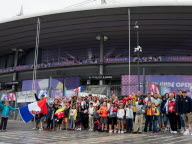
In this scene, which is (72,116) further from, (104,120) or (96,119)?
(104,120)

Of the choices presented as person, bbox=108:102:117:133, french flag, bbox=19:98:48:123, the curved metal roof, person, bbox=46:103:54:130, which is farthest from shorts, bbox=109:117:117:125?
the curved metal roof

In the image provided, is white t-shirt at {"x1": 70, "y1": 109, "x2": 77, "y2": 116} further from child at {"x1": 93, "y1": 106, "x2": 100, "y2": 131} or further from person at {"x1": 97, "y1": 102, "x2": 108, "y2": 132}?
person at {"x1": 97, "y1": 102, "x2": 108, "y2": 132}

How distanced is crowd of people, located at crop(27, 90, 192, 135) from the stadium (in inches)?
473

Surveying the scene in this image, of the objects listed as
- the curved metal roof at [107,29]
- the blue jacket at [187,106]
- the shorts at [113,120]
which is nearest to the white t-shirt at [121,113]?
the shorts at [113,120]

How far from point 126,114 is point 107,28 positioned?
20.7m

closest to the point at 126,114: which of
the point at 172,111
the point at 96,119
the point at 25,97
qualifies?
the point at 96,119

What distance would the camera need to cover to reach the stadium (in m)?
26.1

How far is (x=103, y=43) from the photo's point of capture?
33312 mm

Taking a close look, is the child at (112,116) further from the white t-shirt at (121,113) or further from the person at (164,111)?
the person at (164,111)

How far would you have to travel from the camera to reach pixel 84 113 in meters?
11.8

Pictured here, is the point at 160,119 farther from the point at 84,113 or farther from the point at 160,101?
the point at 84,113

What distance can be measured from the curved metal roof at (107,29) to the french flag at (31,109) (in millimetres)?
16811

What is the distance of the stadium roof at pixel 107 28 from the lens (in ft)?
84.5

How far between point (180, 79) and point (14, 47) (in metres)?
26.4
